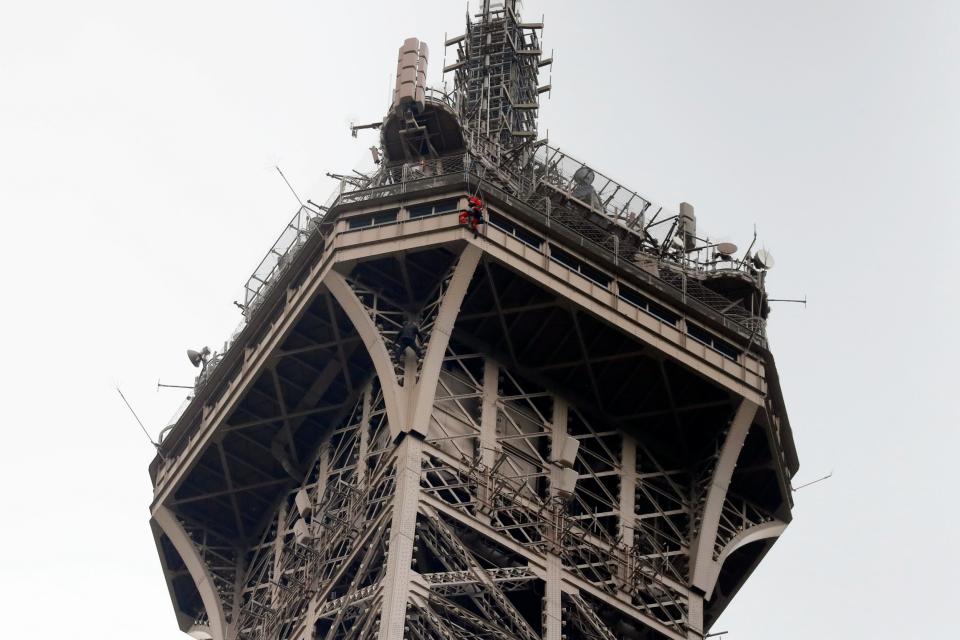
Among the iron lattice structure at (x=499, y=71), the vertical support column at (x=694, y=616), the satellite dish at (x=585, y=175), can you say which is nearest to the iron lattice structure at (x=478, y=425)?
the vertical support column at (x=694, y=616)

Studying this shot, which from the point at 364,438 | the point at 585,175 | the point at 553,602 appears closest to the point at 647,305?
the point at 364,438

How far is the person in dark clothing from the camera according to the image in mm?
62969

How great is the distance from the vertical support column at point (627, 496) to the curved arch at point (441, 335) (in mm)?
6769

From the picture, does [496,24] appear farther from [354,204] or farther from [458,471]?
[458,471]

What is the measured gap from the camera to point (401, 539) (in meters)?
58.4

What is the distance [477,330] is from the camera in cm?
6675

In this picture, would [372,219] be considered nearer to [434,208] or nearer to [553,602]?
[434,208]

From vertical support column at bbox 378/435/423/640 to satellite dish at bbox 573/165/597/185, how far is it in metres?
17.0

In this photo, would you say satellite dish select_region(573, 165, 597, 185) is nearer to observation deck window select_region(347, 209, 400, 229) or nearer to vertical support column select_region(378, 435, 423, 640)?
observation deck window select_region(347, 209, 400, 229)

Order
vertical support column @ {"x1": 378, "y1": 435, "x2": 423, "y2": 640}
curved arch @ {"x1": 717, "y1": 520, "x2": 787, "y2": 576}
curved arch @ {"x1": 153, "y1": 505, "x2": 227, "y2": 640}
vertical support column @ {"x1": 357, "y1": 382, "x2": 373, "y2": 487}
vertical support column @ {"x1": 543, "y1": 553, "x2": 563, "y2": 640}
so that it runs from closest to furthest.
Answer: vertical support column @ {"x1": 378, "y1": 435, "x2": 423, "y2": 640} < vertical support column @ {"x1": 543, "y1": 553, "x2": 563, "y2": 640} < vertical support column @ {"x1": 357, "y1": 382, "x2": 373, "y2": 487} < curved arch @ {"x1": 717, "y1": 520, "x2": 787, "y2": 576} < curved arch @ {"x1": 153, "y1": 505, "x2": 227, "y2": 640}

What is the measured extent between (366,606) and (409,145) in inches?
705

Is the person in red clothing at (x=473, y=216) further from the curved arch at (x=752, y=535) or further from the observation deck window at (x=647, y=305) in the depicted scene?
the curved arch at (x=752, y=535)

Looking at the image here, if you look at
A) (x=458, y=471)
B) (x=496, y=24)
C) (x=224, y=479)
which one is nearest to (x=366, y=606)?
(x=458, y=471)

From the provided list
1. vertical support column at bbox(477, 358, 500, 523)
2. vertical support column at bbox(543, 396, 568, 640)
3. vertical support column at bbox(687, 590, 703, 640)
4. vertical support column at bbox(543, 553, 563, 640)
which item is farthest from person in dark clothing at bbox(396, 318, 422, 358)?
vertical support column at bbox(687, 590, 703, 640)
